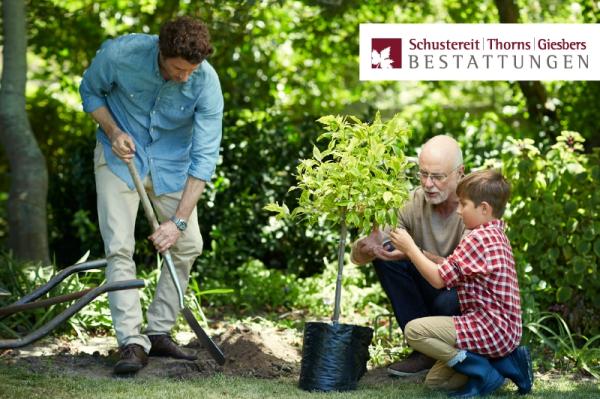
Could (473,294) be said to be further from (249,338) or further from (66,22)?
(66,22)

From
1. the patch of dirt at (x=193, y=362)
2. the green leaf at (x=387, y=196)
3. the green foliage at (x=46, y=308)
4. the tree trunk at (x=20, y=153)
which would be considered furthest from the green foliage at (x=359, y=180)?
the tree trunk at (x=20, y=153)

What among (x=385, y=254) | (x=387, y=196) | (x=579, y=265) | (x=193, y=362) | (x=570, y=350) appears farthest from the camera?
(x=579, y=265)

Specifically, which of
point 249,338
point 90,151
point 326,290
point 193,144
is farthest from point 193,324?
point 90,151

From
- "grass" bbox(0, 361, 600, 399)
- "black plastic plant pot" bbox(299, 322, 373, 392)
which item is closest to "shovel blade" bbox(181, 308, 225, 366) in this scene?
"grass" bbox(0, 361, 600, 399)

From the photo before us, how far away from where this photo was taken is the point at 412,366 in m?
4.51

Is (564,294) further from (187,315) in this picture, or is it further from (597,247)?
(187,315)

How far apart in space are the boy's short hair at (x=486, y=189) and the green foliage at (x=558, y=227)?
1.17 meters

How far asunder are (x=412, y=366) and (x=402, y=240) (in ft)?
2.42

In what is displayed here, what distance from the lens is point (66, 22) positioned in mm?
7578

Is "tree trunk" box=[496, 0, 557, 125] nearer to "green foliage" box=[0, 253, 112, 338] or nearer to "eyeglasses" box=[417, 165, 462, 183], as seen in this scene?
"eyeglasses" box=[417, 165, 462, 183]

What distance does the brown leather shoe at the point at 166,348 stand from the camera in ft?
15.3

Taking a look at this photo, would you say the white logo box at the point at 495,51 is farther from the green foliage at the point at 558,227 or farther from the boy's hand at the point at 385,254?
Answer: the boy's hand at the point at 385,254

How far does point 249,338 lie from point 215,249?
6.39ft

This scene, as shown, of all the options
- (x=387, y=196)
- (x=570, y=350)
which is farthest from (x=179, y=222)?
(x=570, y=350)
